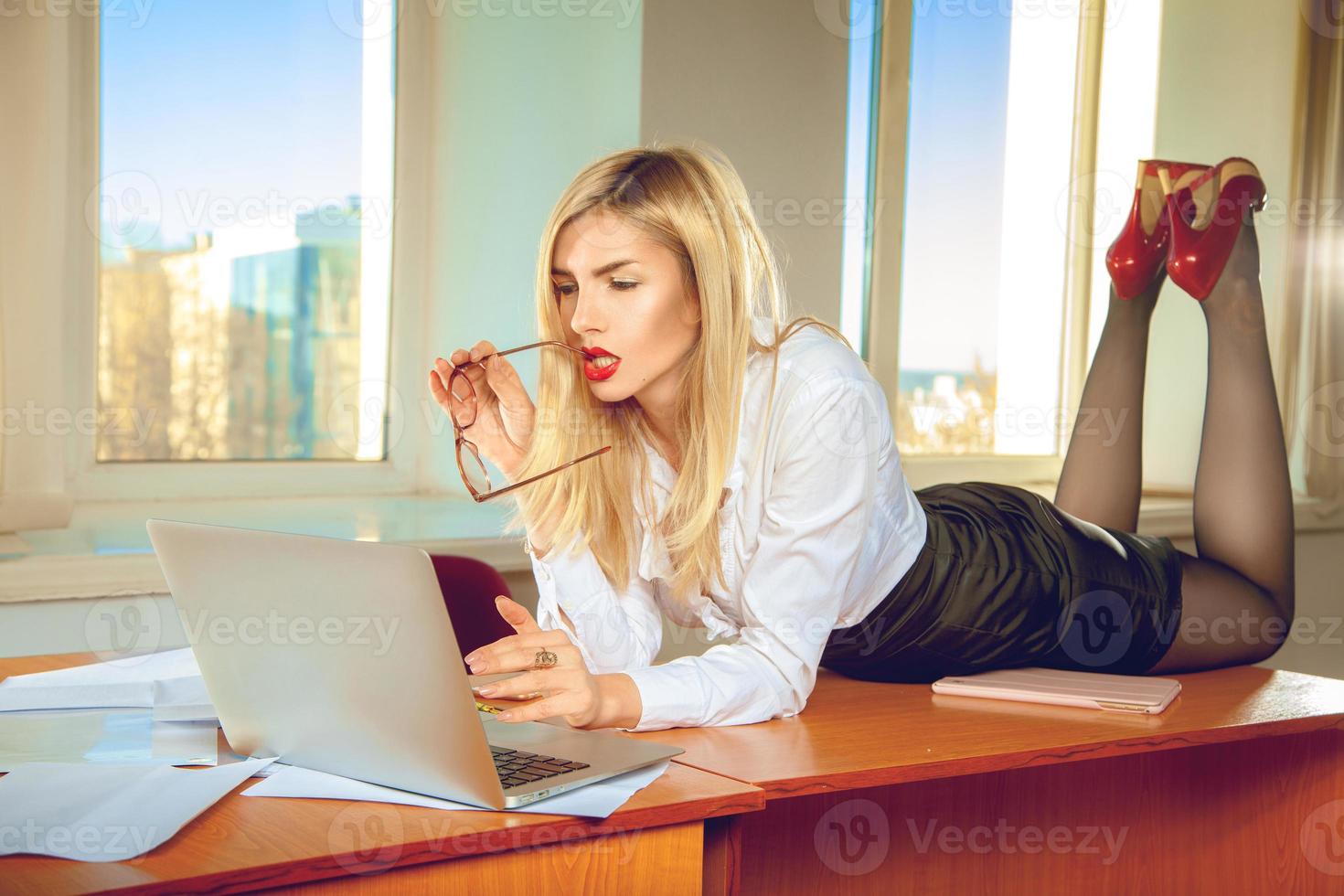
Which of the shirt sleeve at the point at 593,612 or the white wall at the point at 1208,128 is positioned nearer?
the shirt sleeve at the point at 593,612

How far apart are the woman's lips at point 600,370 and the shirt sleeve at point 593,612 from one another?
0.21 m

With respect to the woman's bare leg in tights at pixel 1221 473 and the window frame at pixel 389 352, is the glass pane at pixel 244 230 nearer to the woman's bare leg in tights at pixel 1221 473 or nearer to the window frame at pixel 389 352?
the window frame at pixel 389 352

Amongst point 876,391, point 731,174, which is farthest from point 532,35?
point 876,391

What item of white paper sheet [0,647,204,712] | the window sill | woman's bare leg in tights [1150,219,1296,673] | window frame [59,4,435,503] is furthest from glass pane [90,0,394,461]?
woman's bare leg in tights [1150,219,1296,673]

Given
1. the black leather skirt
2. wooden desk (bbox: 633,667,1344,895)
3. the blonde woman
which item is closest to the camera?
wooden desk (bbox: 633,667,1344,895)

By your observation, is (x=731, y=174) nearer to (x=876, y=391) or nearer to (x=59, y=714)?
(x=876, y=391)

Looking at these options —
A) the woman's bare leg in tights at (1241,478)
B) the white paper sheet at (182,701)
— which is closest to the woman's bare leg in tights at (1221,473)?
the woman's bare leg in tights at (1241,478)

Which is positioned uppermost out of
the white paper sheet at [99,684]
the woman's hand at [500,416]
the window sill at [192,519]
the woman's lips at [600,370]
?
the woman's lips at [600,370]

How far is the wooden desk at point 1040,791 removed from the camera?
113cm

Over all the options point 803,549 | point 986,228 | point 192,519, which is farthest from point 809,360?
point 986,228

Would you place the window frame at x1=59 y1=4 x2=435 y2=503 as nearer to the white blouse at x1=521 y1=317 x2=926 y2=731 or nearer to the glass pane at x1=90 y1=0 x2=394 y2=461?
the glass pane at x1=90 y1=0 x2=394 y2=461

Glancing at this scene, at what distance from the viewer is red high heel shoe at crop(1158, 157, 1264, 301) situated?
7.02 ft

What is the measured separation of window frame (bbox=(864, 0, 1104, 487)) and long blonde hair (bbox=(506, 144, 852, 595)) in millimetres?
1400

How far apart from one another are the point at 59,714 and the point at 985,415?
2.73m
